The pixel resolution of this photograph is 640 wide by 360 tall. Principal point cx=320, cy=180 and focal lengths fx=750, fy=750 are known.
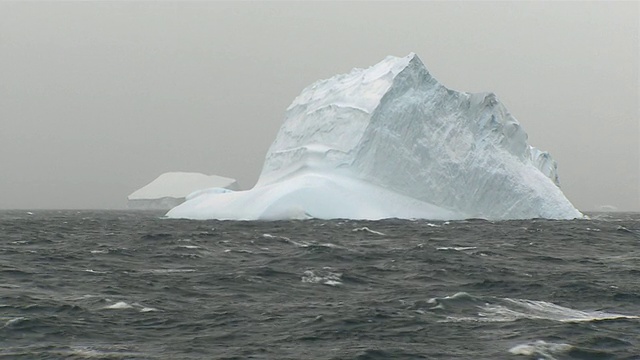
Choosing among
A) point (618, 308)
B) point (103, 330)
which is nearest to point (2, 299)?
point (103, 330)

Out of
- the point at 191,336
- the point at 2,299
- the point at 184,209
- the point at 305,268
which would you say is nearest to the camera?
the point at 191,336

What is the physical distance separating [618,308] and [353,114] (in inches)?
1514

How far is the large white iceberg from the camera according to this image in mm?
48500

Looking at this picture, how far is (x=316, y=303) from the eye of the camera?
12.9m

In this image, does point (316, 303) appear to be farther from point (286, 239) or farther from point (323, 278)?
point (286, 239)

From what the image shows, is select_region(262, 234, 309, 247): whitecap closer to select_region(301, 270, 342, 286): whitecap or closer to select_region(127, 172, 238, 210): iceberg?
select_region(301, 270, 342, 286): whitecap

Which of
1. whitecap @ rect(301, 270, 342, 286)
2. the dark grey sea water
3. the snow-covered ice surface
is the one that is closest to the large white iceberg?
the dark grey sea water

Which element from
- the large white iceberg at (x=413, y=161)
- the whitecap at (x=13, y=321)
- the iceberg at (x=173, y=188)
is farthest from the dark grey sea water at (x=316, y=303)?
the iceberg at (x=173, y=188)

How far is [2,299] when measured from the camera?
40.8 feet

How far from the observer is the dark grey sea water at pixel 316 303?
31.0ft

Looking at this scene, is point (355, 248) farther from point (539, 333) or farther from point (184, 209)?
point (184, 209)

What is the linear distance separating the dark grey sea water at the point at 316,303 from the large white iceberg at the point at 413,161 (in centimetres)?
2496

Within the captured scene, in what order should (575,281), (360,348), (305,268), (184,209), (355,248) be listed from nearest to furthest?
(360,348)
(575,281)
(305,268)
(355,248)
(184,209)

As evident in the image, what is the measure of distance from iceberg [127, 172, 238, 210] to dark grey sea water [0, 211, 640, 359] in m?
88.8
